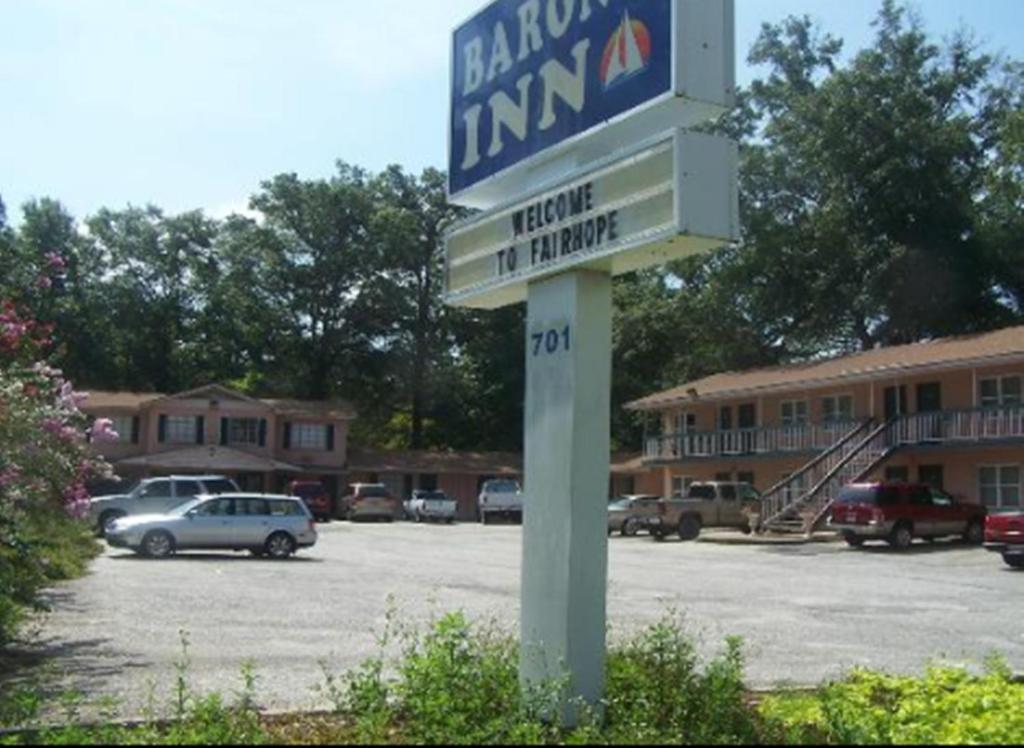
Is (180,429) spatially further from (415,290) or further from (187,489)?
(187,489)

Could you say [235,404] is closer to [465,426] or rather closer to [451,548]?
[465,426]

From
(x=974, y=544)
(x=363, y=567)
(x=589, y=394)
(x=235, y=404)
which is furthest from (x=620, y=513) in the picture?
(x=589, y=394)

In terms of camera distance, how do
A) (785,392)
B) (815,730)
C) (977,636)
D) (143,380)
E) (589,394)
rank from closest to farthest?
1. (815,730)
2. (589,394)
3. (977,636)
4. (785,392)
5. (143,380)

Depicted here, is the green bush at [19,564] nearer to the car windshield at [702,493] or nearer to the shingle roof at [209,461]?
the car windshield at [702,493]

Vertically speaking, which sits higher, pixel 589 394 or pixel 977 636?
pixel 589 394

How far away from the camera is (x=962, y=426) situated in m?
39.0

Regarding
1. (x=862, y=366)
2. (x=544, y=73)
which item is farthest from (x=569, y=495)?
(x=862, y=366)

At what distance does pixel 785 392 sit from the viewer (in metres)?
49.1

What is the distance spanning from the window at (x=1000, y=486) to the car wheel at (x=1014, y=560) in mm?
11516

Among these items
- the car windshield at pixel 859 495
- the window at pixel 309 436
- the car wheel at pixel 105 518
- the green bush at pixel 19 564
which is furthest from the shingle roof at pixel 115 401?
the green bush at pixel 19 564

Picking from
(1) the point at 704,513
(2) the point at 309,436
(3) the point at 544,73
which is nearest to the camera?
(3) the point at 544,73

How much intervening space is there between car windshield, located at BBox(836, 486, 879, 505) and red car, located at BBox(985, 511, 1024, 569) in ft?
23.3

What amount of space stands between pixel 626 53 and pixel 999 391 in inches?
1403

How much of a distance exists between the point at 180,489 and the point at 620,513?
1609 centimetres
